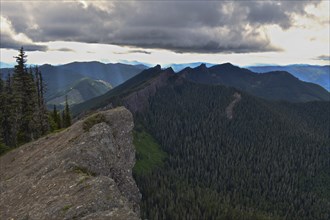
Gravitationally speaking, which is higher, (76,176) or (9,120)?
(9,120)

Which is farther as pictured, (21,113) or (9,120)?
(21,113)

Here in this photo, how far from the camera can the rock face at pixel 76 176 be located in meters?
34.2

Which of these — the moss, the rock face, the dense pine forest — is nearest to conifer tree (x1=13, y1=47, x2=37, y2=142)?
the dense pine forest

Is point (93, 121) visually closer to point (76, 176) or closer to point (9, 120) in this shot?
point (76, 176)

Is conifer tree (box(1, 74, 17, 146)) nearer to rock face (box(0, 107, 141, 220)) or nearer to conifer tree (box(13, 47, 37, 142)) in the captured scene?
conifer tree (box(13, 47, 37, 142))

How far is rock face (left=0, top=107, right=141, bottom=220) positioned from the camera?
34.2 meters

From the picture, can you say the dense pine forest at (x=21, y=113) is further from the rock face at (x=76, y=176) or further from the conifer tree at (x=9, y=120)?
the rock face at (x=76, y=176)

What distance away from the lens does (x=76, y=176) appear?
139ft

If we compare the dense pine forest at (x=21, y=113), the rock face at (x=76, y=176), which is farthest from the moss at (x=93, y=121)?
the dense pine forest at (x=21, y=113)

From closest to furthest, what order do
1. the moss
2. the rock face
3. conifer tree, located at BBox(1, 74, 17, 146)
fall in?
1. the rock face
2. the moss
3. conifer tree, located at BBox(1, 74, 17, 146)

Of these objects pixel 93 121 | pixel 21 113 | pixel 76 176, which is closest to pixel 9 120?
pixel 21 113

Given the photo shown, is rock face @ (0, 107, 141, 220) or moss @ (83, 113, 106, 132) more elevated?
moss @ (83, 113, 106, 132)

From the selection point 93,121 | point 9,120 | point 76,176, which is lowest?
point 76,176

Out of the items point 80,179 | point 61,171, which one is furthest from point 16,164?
point 80,179
